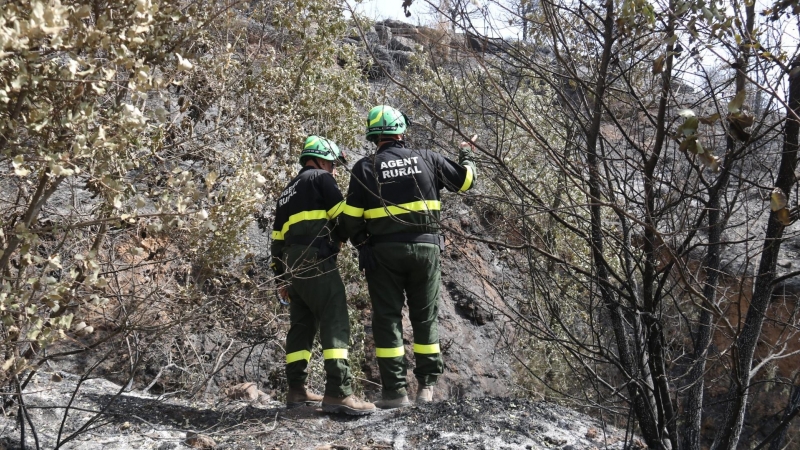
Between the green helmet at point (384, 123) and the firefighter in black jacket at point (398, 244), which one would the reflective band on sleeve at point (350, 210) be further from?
the green helmet at point (384, 123)

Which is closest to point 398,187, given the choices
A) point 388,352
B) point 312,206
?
point 312,206

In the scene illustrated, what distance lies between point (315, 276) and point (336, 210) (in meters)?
0.62

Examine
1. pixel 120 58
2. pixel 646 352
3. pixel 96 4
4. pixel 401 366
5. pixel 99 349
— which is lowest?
pixel 99 349

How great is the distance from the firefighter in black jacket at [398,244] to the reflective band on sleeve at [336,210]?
1.7 inches

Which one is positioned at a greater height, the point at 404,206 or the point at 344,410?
the point at 404,206

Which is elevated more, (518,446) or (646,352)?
(646,352)

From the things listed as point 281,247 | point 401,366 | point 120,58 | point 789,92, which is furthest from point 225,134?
point 789,92

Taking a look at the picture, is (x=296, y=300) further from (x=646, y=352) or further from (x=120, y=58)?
(x=120, y=58)

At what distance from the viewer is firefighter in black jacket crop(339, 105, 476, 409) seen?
5.36 metres

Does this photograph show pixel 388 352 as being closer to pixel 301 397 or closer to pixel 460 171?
pixel 301 397

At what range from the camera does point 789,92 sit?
11.9 ft

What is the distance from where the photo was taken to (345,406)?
5215 millimetres

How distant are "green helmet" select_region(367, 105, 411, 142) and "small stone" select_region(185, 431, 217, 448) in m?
2.38

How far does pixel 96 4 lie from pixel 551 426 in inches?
145
